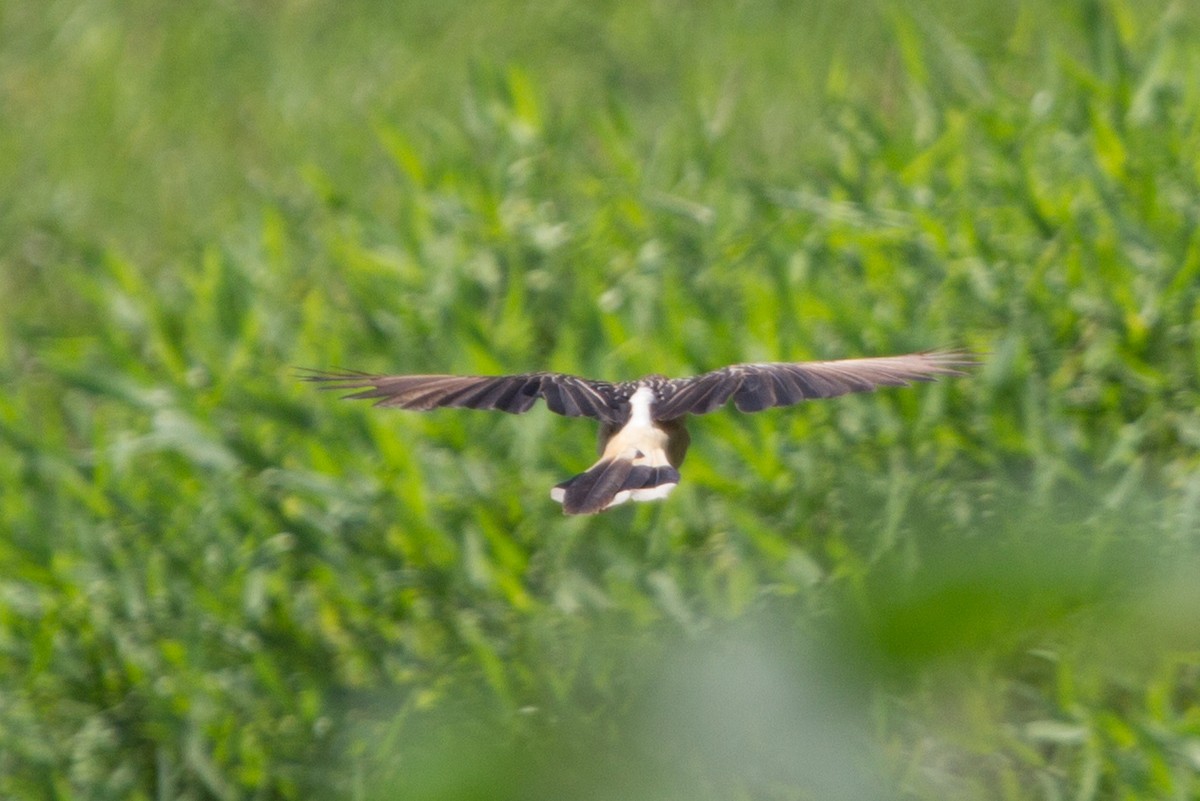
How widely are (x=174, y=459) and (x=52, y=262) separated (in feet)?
5.12

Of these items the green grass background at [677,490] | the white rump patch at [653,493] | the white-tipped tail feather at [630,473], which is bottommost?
the green grass background at [677,490]

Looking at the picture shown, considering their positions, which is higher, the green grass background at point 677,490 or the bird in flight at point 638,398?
the bird in flight at point 638,398

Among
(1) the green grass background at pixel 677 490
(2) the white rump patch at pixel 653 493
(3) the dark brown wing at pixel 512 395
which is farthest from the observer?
(1) the green grass background at pixel 677 490

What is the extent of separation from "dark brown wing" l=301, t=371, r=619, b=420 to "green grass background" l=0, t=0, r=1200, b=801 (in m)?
0.85

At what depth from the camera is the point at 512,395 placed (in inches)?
113

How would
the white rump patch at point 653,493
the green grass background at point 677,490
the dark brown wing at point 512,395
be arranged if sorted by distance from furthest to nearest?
the green grass background at point 677,490 < the dark brown wing at point 512,395 < the white rump patch at point 653,493

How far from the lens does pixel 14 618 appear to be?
3945 millimetres

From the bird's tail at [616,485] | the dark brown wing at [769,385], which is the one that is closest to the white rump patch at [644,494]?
the bird's tail at [616,485]

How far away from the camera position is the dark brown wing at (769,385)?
2.70 meters

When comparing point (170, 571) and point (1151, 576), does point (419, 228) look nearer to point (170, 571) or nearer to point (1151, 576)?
point (170, 571)

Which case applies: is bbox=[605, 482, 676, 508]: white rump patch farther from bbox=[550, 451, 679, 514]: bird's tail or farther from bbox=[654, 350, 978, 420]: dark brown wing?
bbox=[654, 350, 978, 420]: dark brown wing

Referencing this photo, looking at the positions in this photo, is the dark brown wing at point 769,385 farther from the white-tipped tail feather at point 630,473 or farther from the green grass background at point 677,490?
the green grass background at point 677,490

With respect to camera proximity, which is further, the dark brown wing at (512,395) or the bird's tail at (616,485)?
the dark brown wing at (512,395)

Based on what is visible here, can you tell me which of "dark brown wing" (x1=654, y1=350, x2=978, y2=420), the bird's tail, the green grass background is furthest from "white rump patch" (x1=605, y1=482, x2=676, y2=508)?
the green grass background
